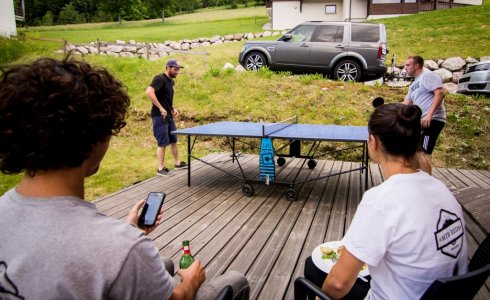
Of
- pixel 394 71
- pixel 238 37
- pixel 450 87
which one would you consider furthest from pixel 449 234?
pixel 238 37

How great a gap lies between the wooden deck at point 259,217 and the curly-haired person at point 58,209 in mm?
1707

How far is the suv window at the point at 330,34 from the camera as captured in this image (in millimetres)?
11055

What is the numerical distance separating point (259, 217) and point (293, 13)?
26795mm

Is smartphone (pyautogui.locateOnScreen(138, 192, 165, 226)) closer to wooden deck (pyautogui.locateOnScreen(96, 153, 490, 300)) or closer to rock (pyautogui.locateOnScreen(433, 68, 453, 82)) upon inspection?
wooden deck (pyautogui.locateOnScreen(96, 153, 490, 300))

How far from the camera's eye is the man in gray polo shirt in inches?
185

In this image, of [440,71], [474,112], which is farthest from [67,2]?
[474,112]

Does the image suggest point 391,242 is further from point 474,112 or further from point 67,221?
point 474,112

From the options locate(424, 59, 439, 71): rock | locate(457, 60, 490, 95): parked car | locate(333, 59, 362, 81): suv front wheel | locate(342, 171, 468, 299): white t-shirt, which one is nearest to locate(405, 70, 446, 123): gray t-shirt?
locate(342, 171, 468, 299): white t-shirt

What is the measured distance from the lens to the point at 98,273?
0.96 metres

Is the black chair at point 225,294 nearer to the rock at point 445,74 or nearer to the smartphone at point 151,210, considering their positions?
A: the smartphone at point 151,210

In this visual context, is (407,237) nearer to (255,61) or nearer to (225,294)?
(225,294)

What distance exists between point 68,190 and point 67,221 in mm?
110

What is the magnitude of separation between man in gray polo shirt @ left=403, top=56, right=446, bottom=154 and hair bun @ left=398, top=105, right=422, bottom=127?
352 centimetres

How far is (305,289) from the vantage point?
1572 millimetres
